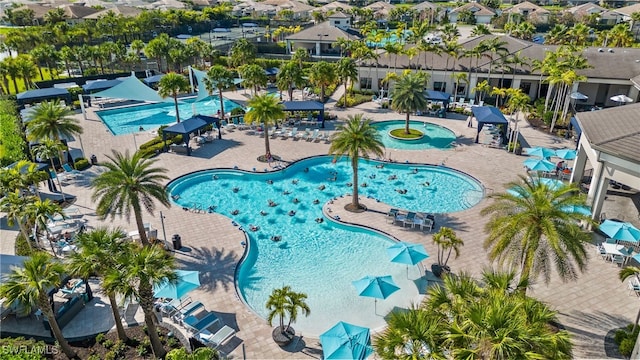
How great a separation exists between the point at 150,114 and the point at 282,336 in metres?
39.0

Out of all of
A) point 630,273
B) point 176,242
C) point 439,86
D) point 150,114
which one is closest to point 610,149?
point 630,273

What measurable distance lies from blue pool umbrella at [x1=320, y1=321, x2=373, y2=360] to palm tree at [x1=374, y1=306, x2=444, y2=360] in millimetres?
3306

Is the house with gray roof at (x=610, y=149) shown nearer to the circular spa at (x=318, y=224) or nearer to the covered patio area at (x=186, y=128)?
the circular spa at (x=318, y=224)

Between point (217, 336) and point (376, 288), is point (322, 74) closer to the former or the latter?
point (376, 288)

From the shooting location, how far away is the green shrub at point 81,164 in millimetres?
34000

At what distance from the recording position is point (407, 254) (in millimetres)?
21203

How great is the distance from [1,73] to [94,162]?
23.9 meters

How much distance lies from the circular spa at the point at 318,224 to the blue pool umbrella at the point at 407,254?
4.56 ft

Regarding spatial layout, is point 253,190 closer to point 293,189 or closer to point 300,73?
point 293,189

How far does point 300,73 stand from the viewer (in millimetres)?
45344

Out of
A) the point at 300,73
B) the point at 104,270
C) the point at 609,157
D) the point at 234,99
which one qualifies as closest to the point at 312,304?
the point at 104,270

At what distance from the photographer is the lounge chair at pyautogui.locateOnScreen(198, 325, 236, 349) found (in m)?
17.5

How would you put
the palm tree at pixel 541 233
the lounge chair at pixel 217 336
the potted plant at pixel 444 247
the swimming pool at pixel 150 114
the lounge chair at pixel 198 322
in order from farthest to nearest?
the swimming pool at pixel 150 114 → the potted plant at pixel 444 247 → the lounge chair at pixel 198 322 → the lounge chair at pixel 217 336 → the palm tree at pixel 541 233

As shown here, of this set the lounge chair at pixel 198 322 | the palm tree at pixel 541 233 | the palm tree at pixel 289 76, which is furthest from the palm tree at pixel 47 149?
the palm tree at pixel 541 233
